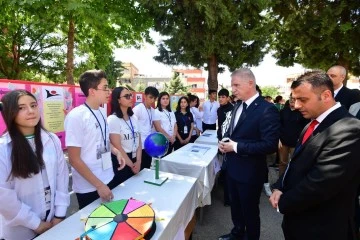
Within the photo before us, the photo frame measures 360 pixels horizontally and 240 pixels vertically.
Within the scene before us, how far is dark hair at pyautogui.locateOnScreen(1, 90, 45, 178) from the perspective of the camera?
155 centimetres

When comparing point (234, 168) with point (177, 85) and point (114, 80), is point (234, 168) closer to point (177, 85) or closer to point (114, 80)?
point (114, 80)

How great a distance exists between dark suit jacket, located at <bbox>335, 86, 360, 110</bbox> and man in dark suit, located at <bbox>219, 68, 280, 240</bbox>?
56.1 inches

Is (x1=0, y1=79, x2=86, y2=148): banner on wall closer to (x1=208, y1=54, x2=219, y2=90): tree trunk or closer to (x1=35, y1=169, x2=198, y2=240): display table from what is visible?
(x1=35, y1=169, x2=198, y2=240): display table

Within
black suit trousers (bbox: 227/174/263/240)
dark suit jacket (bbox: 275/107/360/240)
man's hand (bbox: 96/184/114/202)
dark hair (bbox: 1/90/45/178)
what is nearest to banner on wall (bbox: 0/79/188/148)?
dark hair (bbox: 1/90/45/178)

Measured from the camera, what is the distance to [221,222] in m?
3.38

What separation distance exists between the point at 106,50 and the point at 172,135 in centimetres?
697

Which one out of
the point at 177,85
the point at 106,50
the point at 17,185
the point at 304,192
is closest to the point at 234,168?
the point at 304,192

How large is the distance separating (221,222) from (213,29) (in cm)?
680

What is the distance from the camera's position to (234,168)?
2555mm

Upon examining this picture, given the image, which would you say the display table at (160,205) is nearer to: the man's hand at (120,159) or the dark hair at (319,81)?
Result: the man's hand at (120,159)

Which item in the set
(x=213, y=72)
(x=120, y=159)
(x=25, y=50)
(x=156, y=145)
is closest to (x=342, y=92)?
(x=156, y=145)

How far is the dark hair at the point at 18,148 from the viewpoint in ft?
5.07

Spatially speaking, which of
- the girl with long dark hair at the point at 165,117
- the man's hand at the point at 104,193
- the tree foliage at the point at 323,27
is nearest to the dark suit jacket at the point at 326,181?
the man's hand at the point at 104,193

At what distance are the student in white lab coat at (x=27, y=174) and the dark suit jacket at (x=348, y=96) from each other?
11.1 feet
